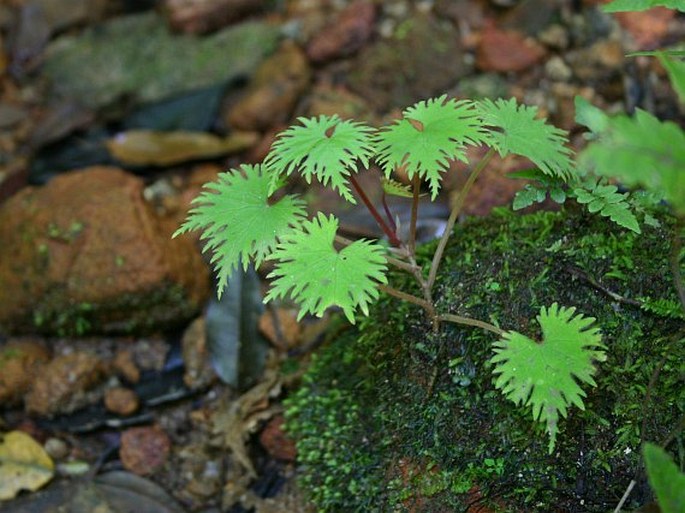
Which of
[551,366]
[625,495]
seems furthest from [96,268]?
[625,495]

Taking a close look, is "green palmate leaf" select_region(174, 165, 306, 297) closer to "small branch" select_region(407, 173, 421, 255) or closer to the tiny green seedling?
the tiny green seedling

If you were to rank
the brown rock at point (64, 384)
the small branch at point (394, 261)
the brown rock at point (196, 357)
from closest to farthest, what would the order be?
the small branch at point (394, 261) → the brown rock at point (64, 384) → the brown rock at point (196, 357)

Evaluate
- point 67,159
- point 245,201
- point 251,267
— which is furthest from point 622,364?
point 67,159

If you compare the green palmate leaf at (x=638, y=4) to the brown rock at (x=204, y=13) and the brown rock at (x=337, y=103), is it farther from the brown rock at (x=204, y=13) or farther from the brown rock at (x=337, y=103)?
the brown rock at (x=204, y=13)

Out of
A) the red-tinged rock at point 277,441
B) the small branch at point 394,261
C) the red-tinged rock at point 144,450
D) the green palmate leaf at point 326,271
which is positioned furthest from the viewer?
the red-tinged rock at point 144,450

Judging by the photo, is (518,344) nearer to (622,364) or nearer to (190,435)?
(622,364)

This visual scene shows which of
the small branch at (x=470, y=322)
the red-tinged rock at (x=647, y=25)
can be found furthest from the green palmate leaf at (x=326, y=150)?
the red-tinged rock at (x=647, y=25)

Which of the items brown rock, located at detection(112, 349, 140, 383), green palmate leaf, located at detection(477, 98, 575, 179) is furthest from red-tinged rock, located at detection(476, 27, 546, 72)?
brown rock, located at detection(112, 349, 140, 383)
